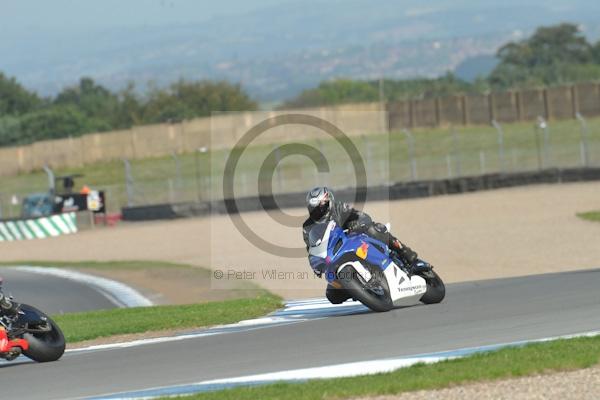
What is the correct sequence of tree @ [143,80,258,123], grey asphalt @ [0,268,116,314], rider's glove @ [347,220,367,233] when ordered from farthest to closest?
tree @ [143,80,258,123], grey asphalt @ [0,268,116,314], rider's glove @ [347,220,367,233]

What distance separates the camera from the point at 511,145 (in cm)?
5625

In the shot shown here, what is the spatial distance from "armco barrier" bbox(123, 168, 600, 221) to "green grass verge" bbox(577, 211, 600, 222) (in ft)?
31.1

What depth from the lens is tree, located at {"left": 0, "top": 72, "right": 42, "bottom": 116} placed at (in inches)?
4205

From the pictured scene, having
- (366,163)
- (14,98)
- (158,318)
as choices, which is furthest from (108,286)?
(14,98)

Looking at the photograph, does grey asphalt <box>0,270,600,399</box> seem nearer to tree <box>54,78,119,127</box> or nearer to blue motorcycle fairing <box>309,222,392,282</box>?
blue motorcycle fairing <box>309,222,392,282</box>

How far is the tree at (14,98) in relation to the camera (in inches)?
4205

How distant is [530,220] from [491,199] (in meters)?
6.97

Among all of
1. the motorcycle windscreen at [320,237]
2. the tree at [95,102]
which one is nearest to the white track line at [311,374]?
the motorcycle windscreen at [320,237]

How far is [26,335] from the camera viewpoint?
11.5m

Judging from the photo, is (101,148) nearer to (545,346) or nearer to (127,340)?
(127,340)

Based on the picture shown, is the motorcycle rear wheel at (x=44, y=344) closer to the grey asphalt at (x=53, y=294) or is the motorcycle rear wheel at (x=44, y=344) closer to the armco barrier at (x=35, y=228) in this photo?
the grey asphalt at (x=53, y=294)

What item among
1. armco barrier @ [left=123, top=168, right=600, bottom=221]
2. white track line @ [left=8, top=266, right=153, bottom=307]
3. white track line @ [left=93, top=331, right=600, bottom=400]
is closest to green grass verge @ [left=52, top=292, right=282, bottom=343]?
white track line @ [left=8, top=266, right=153, bottom=307]

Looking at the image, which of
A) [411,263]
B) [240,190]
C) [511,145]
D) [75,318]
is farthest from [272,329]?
[511,145]

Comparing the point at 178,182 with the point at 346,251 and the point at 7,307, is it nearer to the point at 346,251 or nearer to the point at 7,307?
the point at 346,251
